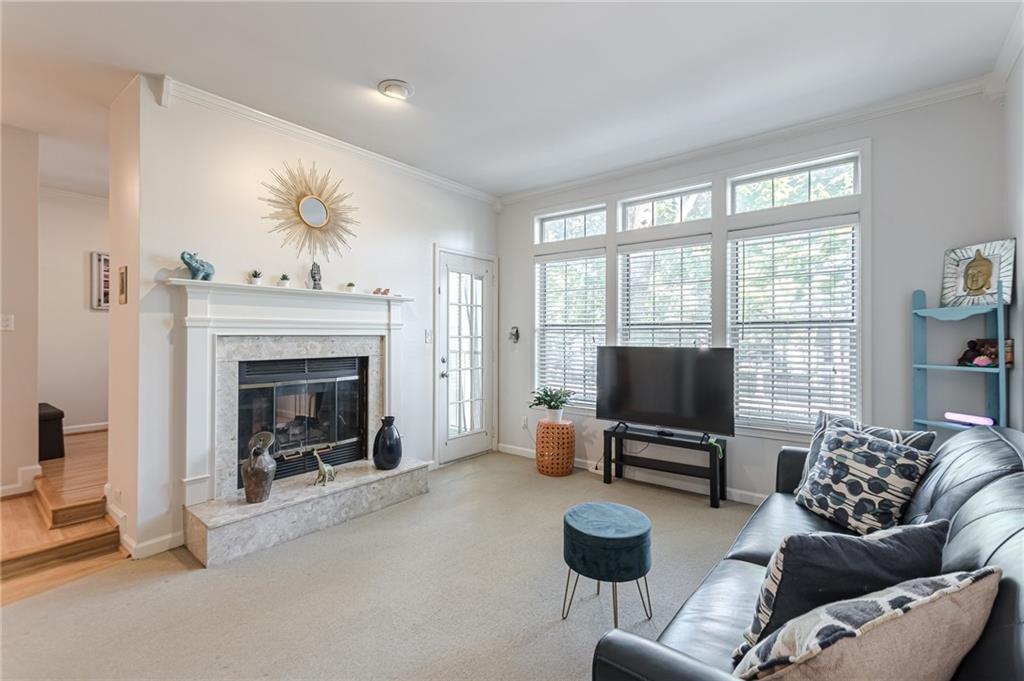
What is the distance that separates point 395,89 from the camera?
295 cm

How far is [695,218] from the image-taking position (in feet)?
13.3

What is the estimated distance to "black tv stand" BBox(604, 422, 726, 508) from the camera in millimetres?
3670

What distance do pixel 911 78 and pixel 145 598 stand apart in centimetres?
523

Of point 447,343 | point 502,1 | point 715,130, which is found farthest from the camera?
point 447,343

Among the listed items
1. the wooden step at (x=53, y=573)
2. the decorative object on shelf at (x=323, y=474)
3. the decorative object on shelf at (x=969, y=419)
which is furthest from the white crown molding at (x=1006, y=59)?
the wooden step at (x=53, y=573)

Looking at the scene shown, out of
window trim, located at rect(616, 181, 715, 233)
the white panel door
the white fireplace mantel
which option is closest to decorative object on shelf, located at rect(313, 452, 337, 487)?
the white fireplace mantel

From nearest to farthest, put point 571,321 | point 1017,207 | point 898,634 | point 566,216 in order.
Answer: point 898,634 → point 1017,207 → point 571,321 → point 566,216

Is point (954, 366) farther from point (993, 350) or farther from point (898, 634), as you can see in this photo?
point (898, 634)

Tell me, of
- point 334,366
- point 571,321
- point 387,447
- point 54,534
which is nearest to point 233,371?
point 334,366

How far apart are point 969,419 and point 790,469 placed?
3.64 ft

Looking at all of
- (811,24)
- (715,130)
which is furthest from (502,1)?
(715,130)

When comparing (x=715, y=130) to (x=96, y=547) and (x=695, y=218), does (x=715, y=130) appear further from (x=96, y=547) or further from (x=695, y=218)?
(x=96, y=547)

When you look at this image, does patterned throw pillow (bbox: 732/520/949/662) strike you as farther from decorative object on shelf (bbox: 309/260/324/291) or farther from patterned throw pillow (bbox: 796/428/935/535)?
decorative object on shelf (bbox: 309/260/324/291)

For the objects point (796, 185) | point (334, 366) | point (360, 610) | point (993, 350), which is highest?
point (796, 185)
